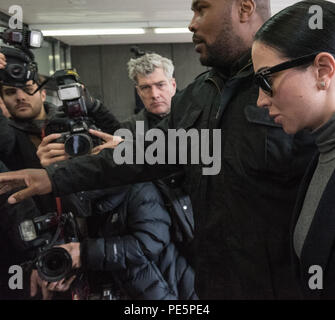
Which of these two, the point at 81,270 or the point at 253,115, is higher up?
the point at 253,115

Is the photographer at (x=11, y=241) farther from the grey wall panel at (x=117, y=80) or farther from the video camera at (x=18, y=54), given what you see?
the grey wall panel at (x=117, y=80)

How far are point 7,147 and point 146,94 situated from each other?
2.20 ft

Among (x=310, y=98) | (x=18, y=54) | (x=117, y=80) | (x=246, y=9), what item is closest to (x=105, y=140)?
(x=18, y=54)

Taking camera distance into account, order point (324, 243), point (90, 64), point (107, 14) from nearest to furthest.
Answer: point (324, 243), point (107, 14), point (90, 64)

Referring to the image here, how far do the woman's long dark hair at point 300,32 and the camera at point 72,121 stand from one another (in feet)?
1.88

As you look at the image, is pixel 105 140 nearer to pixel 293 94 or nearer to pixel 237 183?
pixel 237 183

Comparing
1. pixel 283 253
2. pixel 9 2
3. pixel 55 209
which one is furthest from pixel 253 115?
pixel 9 2

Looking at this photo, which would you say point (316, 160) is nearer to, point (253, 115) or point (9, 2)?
point (253, 115)

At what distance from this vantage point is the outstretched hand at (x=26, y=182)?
0.87m

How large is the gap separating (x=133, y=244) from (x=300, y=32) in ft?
2.58

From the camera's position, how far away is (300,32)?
625mm

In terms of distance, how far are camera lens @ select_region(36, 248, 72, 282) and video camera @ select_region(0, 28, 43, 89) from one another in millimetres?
489

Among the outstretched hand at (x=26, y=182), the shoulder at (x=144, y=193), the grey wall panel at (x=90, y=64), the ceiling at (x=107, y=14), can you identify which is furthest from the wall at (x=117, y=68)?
the outstretched hand at (x=26, y=182)
